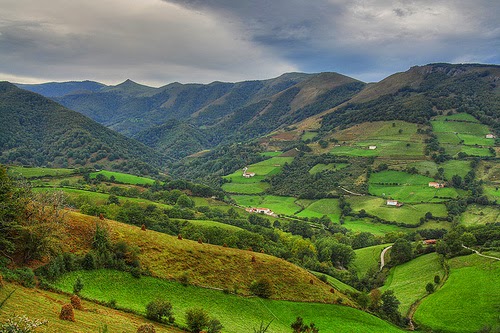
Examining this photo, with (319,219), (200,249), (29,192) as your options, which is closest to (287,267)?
(200,249)

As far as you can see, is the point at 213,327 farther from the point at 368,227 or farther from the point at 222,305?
the point at 368,227

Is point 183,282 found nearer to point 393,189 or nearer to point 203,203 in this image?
point 203,203

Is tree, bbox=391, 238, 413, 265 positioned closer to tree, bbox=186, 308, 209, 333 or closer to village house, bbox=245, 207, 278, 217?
village house, bbox=245, 207, 278, 217

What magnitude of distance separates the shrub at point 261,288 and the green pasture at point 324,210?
405ft

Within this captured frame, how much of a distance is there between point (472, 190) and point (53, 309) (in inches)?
7793

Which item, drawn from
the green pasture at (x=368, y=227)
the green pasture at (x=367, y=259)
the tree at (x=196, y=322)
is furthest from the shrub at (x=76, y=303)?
the green pasture at (x=368, y=227)

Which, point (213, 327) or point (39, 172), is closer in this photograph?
point (213, 327)

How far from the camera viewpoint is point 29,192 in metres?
47.2

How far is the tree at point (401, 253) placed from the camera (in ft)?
346

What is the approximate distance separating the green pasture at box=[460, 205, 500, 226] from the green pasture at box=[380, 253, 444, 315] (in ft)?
201

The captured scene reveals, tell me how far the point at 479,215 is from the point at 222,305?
5865 inches

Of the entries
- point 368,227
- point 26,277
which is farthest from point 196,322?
point 368,227

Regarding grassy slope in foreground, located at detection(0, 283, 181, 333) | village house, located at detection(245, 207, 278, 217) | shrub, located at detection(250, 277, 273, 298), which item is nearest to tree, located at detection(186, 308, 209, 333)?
grassy slope in foreground, located at detection(0, 283, 181, 333)

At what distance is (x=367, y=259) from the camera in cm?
11669
